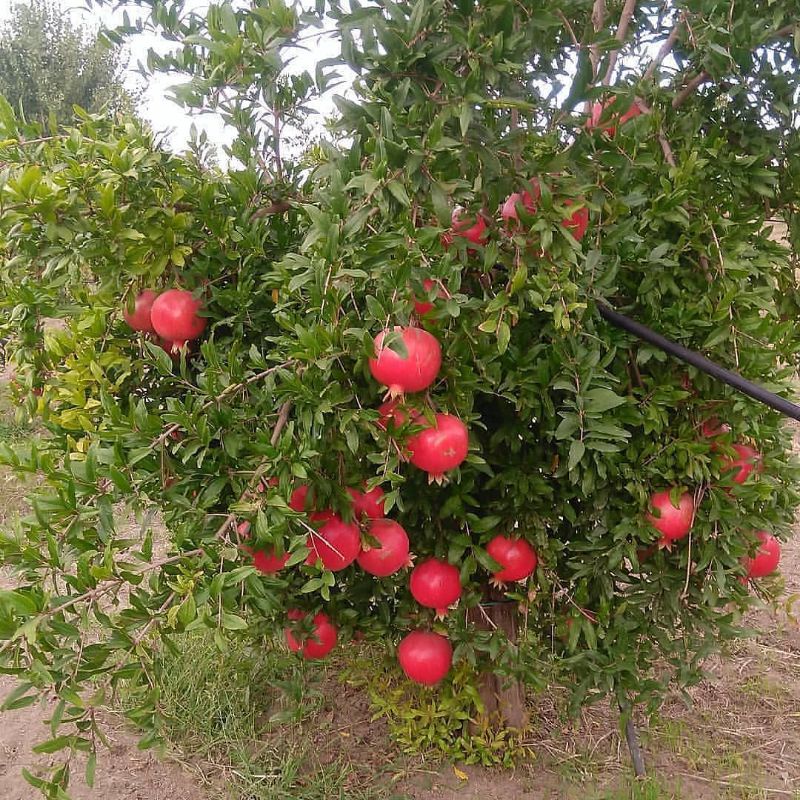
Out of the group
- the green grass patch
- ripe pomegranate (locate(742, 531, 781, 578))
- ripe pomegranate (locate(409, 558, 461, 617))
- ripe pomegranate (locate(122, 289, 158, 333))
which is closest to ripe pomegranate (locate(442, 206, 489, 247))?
ripe pomegranate (locate(122, 289, 158, 333))

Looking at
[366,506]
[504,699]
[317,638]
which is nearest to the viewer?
[366,506]

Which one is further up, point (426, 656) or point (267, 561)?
point (267, 561)

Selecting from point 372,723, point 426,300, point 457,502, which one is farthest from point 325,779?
point 426,300

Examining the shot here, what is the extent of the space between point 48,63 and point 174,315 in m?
11.0

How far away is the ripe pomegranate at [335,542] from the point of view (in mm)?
1425

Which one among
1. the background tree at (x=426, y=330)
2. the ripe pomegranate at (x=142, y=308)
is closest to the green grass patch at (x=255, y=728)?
the background tree at (x=426, y=330)

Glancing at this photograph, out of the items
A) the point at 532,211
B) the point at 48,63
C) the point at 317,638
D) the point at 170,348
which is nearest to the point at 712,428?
the point at 532,211

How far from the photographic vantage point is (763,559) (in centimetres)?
192

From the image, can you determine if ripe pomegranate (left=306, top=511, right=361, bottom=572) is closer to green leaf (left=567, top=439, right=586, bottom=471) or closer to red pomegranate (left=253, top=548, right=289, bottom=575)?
red pomegranate (left=253, top=548, right=289, bottom=575)

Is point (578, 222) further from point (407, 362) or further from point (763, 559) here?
point (763, 559)

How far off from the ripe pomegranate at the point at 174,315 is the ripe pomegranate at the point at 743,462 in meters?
1.22

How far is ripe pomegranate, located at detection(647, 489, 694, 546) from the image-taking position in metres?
1.68

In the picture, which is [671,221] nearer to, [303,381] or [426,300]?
→ [426,300]

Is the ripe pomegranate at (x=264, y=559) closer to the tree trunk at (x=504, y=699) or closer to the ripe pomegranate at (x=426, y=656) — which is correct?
the ripe pomegranate at (x=426, y=656)
